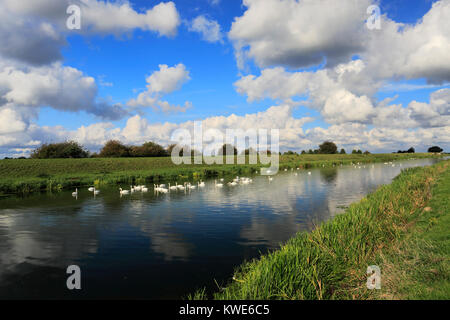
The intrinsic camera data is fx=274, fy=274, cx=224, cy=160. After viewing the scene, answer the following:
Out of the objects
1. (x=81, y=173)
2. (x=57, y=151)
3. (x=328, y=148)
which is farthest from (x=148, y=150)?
(x=328, y=148)

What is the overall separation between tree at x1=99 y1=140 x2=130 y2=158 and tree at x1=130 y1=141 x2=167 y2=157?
10.1 ft

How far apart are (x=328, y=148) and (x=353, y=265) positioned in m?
165

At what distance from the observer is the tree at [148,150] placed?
300 ft

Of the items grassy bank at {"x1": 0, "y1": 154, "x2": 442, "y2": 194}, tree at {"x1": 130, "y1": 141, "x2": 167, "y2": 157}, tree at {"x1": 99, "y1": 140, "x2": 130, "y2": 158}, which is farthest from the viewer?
tree at {"x1": 130, "y1": 141, "x2": 167, "y2": 157}

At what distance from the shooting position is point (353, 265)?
24.8ft

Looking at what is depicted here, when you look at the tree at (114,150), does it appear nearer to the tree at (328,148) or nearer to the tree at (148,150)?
the tree at (148,150)

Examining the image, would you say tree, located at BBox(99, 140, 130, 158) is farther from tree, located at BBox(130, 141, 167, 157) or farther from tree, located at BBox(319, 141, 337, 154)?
tree, located at BBox(319, 141, 337, 154)

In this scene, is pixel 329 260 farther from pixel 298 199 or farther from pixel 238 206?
pixel 298 199

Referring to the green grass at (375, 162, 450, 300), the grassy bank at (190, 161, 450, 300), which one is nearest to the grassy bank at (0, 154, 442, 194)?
the grassy bank at (190, 161, 450, 300)

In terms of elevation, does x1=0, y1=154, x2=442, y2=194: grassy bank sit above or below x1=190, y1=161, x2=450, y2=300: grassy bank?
above

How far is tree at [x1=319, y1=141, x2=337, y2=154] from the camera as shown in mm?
161625

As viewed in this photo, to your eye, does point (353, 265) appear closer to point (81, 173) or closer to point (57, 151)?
point (81, 173)

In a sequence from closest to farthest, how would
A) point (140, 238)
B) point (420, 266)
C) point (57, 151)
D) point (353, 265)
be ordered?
1. point (420, 266)
2. point (353, 265)
3. point (140, 238)
4. point (57, 151)
